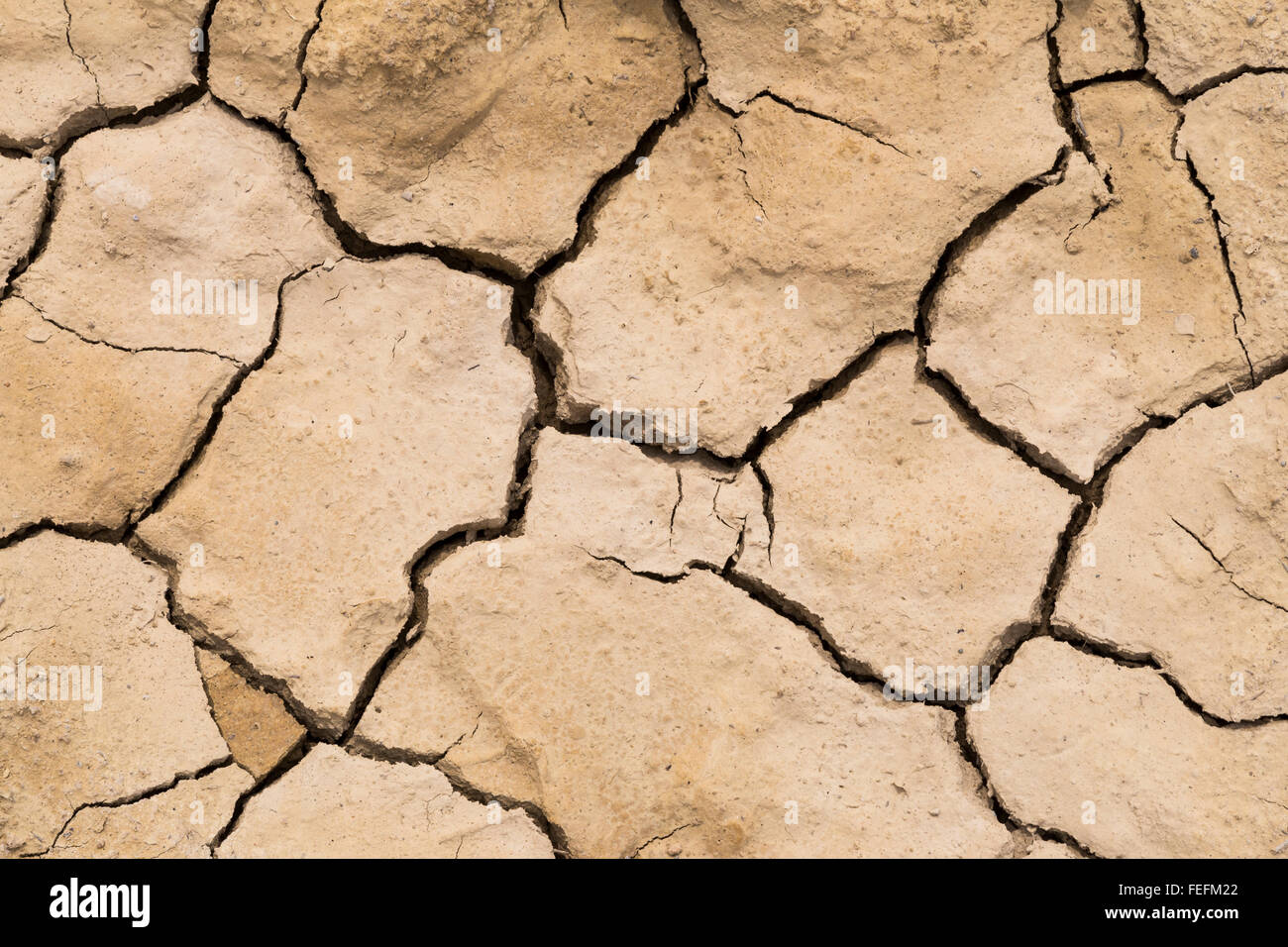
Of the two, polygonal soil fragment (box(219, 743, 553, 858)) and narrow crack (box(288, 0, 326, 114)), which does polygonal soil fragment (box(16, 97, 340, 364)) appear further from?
polygonal soil fragment (box(219, 743, 553, 858))

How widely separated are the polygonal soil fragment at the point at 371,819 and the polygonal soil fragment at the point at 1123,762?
1.05 m

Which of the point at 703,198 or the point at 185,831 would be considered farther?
the point at 703,198

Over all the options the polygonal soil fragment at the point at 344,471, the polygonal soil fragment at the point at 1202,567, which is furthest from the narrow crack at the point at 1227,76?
the polygonal soil fragment at the point at 344,471

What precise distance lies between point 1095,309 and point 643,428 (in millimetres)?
1095

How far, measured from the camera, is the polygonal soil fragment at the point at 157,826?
7.24 ft

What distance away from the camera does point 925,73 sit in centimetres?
243

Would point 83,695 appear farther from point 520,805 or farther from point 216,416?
point 520,805

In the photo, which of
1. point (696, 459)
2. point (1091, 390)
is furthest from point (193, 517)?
point (1091, 390)

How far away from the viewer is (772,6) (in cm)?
241

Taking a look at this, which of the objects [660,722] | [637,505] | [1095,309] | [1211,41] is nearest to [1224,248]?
[1095,309]

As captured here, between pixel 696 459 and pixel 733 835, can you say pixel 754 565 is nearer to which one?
pixel 696 459

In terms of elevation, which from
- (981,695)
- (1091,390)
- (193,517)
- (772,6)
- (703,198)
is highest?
(772,6)

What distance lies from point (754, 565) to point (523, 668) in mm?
564

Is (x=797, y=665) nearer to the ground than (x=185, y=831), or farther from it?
farther from it
